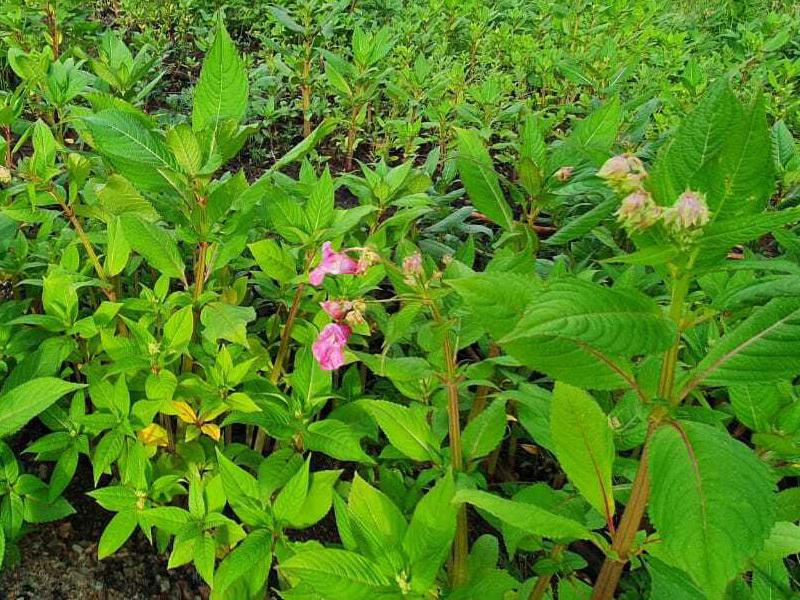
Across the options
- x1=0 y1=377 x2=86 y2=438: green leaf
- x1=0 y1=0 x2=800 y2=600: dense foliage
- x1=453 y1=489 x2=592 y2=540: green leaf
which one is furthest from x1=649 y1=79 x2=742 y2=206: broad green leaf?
x1=0 y1=377 x2=86 y2=438: green leaf

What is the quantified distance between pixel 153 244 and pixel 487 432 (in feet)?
3.03

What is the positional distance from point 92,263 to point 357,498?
1.04 m

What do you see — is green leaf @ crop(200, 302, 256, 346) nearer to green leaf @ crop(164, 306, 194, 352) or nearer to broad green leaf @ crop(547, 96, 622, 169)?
green leaf @ crop(164, 306, 194, 352)

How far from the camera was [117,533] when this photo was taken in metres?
1.51

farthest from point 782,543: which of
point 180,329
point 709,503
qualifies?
point 180,329

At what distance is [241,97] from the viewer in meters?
1.62

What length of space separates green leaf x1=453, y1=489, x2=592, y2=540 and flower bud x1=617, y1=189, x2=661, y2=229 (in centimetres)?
49

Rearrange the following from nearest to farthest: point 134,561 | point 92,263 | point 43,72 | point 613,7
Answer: point 134,561 → point 92,263 → point 43,72 → point 613,7

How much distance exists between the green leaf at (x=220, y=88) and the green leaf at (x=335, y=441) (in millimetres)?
767

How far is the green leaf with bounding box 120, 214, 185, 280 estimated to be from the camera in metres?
1.63

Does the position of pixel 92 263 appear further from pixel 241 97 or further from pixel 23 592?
pixel 23 592

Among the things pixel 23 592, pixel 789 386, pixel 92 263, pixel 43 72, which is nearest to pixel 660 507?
pixel 789 386

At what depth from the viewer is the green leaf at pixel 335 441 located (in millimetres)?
1589

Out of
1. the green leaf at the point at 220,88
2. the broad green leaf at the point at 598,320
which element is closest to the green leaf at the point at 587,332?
the broad green leaf at the point at 598,320
